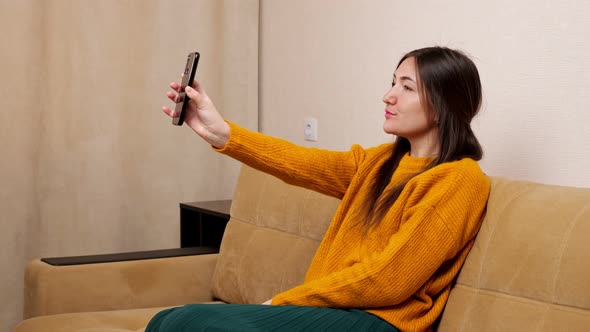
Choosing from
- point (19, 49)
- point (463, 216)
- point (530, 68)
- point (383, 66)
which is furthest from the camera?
point (19, 49)

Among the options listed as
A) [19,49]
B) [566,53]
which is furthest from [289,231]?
[19,49]

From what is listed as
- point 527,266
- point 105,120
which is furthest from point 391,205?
point 105,120

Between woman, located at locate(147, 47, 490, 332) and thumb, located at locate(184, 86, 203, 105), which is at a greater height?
thumb, located at locate(184, 86, 203, 105)

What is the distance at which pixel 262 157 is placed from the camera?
2162mm

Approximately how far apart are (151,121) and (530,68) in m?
1.79

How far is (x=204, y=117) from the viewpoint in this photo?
81.0 inches

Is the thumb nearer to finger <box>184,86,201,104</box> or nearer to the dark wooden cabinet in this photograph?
finger <box>184,86,201,104</box>

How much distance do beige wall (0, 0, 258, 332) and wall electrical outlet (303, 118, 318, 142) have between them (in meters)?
0.44

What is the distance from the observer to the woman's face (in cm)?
205

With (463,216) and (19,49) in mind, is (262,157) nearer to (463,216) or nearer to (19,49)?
(463,216)

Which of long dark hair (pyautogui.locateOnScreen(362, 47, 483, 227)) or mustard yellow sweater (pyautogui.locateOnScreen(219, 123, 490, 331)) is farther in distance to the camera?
long dark hair (pyautogui.locateOnScreen(362, 47, 483, 227))

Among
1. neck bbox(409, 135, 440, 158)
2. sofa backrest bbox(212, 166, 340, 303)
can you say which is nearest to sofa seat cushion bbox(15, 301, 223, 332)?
sofa backrest bbox(212, 166, 340, 303)

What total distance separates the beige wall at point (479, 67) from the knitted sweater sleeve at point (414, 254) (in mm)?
440

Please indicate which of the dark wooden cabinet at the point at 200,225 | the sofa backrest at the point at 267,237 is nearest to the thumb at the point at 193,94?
the sofa backrest at the point at 267,237
